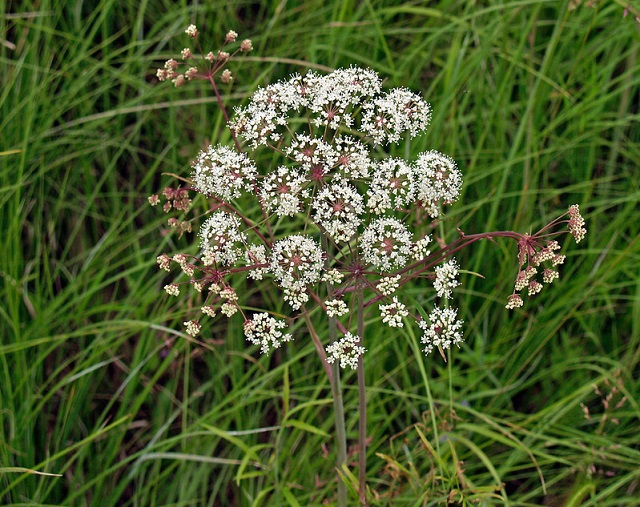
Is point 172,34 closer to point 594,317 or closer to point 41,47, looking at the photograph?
point 41,47

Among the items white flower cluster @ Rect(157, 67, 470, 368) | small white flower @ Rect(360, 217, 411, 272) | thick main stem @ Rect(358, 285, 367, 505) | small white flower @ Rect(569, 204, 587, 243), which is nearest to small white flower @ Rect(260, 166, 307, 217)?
white flower cluster @ Rect(157, 67, 470, 368)

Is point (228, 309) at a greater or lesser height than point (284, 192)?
lesser

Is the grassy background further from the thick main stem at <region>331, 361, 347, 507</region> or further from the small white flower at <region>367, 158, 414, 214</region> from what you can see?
the small white flower at <region>367, 158, 414, 214</region>

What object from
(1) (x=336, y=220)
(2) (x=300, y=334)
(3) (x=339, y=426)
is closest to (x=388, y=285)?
(1) (x=336, y=220)

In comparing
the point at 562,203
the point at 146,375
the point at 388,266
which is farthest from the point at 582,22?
the point at 146,375

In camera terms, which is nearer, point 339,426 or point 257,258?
point 257,258

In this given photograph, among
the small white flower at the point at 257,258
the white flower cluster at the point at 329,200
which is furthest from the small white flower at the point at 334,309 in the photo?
the small white flower at the point at 257,258

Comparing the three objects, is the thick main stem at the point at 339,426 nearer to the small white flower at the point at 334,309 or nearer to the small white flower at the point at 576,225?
the small white flower at the point at 334,309

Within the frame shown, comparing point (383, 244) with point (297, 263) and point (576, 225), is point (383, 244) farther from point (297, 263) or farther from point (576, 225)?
point (576, 225)

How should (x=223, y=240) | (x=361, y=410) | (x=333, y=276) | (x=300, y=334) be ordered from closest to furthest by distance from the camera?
(x=333, y=276), (x=223, y=240), (x=361, y=410), (x=300, y=334)
